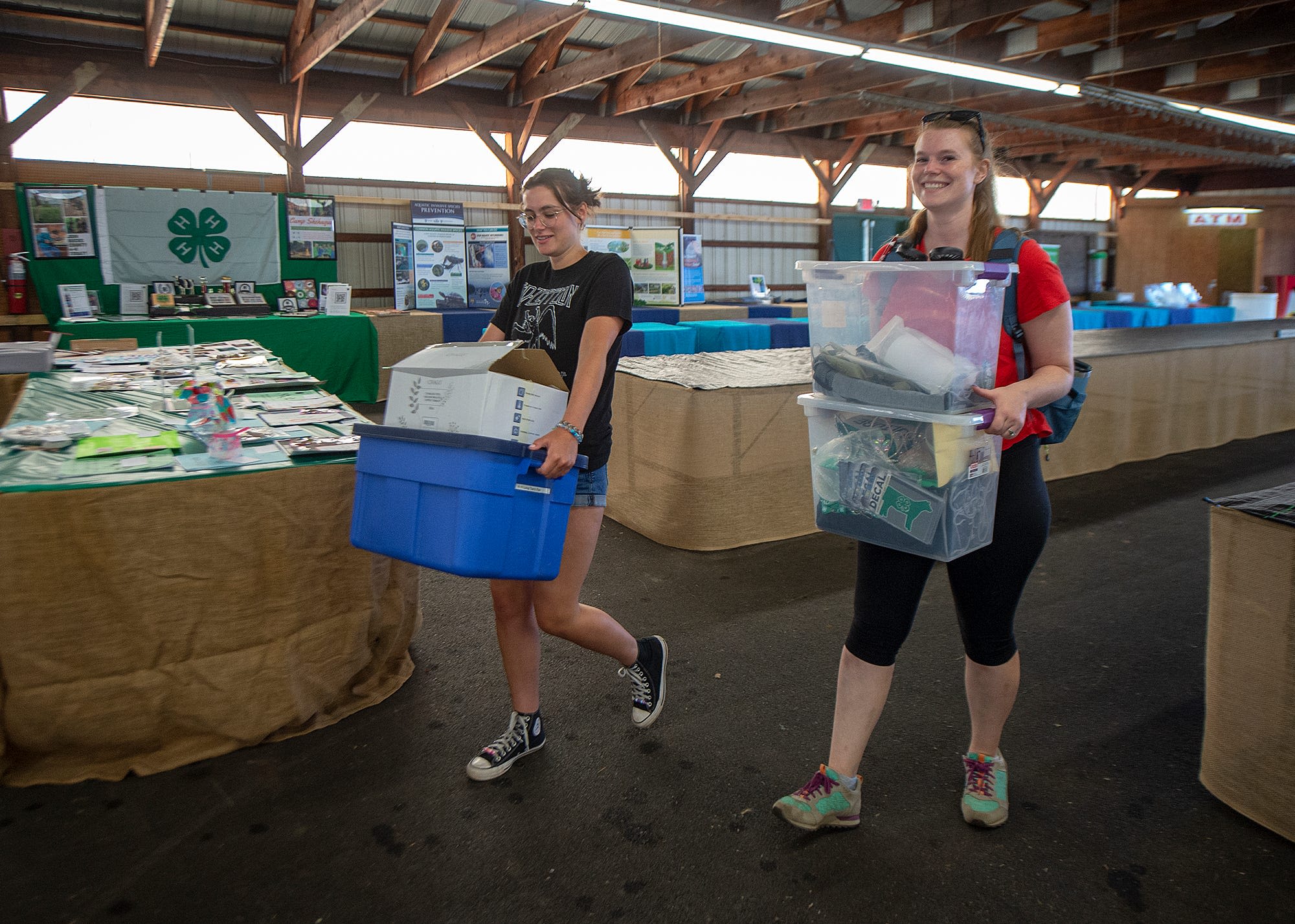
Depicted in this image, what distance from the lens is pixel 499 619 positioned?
6.03ft

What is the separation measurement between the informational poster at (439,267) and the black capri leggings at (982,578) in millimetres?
8390

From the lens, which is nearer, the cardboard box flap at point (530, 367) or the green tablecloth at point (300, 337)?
the cardboard box flap at point (530, 367)

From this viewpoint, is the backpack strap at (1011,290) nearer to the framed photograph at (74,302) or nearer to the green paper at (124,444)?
the green paper at (124,444)

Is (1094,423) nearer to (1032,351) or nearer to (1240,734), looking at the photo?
(1240,734)

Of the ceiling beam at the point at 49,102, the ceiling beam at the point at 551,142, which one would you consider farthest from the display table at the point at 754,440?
the ceiling beam at the point at 49,102

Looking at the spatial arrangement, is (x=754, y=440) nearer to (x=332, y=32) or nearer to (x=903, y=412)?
(x=903, y=412)

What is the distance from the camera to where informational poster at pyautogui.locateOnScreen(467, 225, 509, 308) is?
949 cm

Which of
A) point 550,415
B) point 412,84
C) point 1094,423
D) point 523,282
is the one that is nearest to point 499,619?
point 550,415

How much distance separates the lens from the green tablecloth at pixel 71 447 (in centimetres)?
181

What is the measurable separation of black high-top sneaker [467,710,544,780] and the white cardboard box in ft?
2.43

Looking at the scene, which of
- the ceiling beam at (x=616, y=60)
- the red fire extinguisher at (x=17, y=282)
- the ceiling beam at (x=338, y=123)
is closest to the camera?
the red fire extinguisher at (x=17, y=282)

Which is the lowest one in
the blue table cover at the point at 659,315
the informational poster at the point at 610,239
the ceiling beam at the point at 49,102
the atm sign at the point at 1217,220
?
the blue table cover at the point at 659,315

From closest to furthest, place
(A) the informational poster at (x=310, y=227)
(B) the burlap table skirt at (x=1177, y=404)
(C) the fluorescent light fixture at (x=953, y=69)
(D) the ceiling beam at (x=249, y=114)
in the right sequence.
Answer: (B) the burlap table skirt at (x=1177, y=404)
(C) the fluorescent light fixture at (x=953, y=69)
(A) the informational poster at (x=310, y=227)
(D) the ceiling beam at (x=249, y=114)

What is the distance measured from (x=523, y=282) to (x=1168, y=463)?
4679 mm
